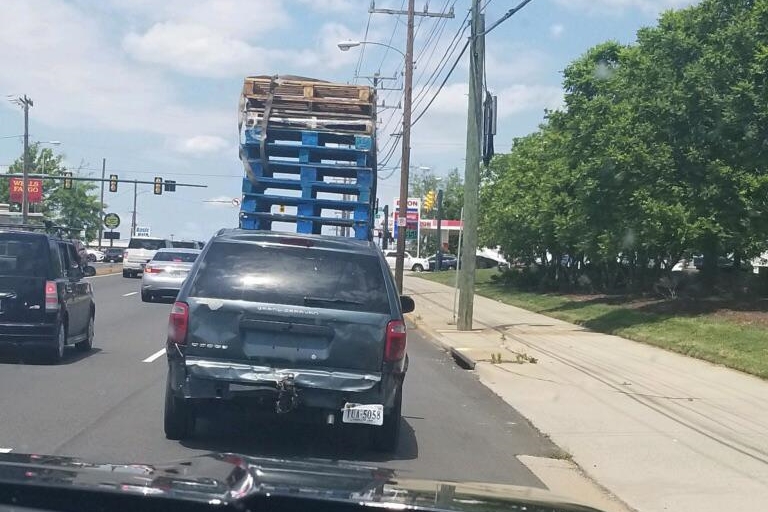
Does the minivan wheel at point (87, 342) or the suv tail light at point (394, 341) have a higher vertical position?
the suv tail light at point (394, 341)

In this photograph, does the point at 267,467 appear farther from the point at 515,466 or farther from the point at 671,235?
the point at 671,235

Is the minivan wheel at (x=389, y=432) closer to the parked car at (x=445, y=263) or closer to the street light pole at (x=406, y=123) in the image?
the street light pole at (x=406, y=123)

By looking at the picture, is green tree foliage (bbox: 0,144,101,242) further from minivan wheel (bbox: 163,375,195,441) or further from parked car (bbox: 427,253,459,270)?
minivan wheel (bbox: 163,375,195,441)

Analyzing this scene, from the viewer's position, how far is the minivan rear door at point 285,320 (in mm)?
8133

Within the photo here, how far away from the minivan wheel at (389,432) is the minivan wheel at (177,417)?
5.24 feet

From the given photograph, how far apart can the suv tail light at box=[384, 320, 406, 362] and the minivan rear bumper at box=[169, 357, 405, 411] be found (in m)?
0.26

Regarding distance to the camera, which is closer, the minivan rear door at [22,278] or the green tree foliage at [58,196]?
the minivan rear door at [22,278]

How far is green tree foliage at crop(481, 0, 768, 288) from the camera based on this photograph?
827 inches

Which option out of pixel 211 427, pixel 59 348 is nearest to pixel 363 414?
pixel 211 427

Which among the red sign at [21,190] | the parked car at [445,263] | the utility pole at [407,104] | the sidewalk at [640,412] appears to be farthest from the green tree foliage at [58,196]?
the sidewalk at [640,412]

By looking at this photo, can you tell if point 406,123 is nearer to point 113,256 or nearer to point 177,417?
point 177,417

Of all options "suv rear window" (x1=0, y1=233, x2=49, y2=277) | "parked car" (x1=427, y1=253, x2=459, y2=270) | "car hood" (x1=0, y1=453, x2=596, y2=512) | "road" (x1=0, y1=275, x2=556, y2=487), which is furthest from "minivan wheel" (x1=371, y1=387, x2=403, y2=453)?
"parked car" (x1=427, y1=253, x2=459, y2=270)

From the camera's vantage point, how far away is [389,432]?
8.73m

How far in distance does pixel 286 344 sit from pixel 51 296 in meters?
6.55
